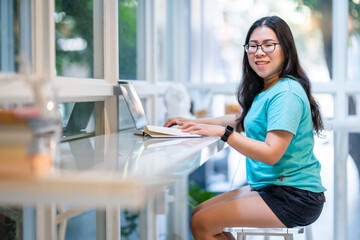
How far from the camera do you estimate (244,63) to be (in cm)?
199

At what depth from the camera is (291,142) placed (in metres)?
1.66

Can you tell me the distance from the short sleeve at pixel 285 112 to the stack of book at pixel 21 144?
894 mm

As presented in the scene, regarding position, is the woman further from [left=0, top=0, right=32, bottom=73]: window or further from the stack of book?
the stack of book

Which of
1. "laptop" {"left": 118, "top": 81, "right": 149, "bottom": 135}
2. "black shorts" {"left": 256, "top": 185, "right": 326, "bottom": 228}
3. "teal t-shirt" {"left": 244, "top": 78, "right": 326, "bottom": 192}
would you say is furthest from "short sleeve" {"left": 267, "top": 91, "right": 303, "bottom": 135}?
"laptop" {"left": 118, "top": 81, "right": 149, "bottom": 135}

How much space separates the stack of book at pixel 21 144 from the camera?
76 cm

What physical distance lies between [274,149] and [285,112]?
0.14 meters

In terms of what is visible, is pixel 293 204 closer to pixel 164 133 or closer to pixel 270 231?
pixel 270 231

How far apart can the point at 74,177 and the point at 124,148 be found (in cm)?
59

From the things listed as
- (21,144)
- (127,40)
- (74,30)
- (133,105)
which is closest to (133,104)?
(133,105)

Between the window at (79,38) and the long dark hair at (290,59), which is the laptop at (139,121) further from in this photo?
the long dark hair at (290,59)

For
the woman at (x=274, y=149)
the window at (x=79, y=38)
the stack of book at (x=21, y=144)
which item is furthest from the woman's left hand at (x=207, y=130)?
the stack of book at (x=21, y=144)

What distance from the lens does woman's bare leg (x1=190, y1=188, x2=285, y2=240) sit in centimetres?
162

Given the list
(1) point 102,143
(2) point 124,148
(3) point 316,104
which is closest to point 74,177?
(2) point 124,148

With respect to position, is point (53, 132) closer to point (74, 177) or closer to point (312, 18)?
point (74, 177)
